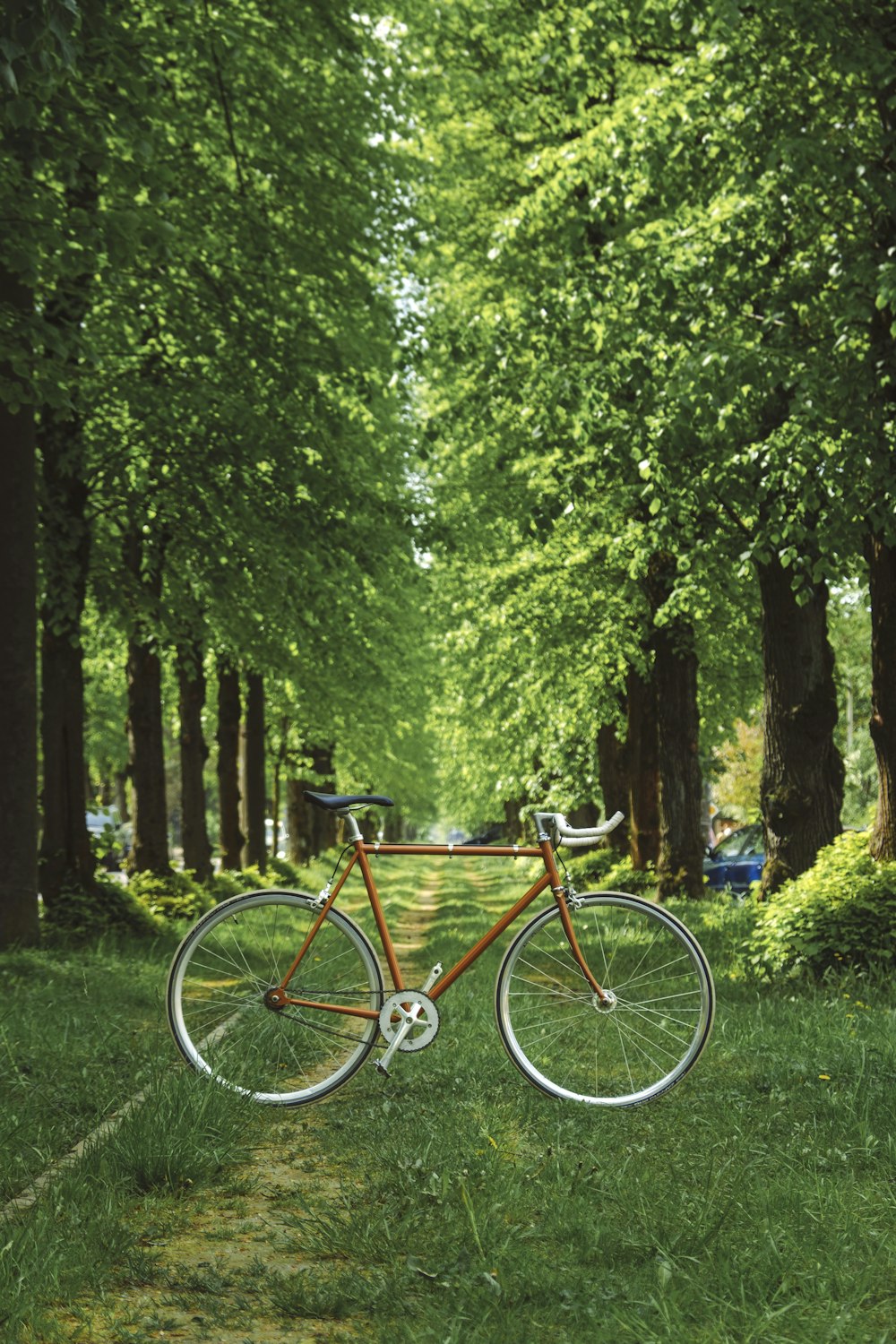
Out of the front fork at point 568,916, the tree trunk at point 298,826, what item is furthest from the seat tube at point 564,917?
the tree trunk at point 298,826

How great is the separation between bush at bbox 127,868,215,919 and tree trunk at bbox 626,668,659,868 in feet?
20.3

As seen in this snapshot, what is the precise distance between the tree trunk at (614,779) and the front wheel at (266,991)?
54.8 ft

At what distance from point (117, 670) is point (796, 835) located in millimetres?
17533

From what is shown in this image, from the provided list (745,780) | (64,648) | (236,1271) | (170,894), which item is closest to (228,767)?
(170,894)

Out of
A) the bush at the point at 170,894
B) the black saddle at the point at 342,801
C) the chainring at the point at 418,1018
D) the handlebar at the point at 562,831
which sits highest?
the black saddle at the point at 342,801

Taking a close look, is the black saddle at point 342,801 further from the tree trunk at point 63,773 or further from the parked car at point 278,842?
the parked car at point 278,842

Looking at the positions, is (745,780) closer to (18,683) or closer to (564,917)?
(18,683)

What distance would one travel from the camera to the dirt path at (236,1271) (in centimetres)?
311

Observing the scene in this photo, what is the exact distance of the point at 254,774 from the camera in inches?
938

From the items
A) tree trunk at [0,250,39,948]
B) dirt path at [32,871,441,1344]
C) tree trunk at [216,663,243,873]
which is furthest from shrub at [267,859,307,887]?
dirt path at [32,871,441,1344]

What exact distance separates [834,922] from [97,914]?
7389 mm

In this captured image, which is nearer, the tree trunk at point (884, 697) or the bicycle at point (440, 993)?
the bicycle at point (440, 993)

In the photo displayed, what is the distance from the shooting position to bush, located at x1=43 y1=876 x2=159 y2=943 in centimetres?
1247

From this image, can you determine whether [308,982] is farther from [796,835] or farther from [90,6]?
[796,835]
